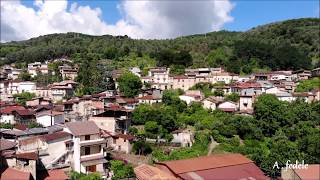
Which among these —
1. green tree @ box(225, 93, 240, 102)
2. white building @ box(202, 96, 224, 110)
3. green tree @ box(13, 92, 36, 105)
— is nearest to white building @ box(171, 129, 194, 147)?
white building @ box(202, 96, 224, 110)

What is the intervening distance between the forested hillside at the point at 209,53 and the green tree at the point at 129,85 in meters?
10.6

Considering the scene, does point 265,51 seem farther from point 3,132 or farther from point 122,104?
point 3,132

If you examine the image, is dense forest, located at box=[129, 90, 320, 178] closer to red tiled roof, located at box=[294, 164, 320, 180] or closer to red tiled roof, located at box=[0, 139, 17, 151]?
red tiled roof, located at box=[294, 164, 320, 180]

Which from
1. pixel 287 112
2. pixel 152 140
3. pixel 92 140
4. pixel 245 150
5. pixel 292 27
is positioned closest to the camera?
pixel 92 140

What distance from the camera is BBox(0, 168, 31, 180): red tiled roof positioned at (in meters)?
18.1

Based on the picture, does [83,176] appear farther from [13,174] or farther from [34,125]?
[34,125]

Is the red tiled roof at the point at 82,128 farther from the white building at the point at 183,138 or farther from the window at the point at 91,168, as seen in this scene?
the white building at the point at 183,138

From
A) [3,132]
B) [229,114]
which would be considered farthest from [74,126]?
[229,114]

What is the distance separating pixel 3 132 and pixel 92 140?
16.6 ft

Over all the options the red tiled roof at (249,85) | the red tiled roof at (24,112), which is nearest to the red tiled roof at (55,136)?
the red tiled roof at (24,112)

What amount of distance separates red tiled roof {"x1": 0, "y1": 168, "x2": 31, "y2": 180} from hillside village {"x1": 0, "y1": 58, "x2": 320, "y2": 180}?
0.04m

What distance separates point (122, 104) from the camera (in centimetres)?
3434

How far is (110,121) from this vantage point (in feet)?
90.7

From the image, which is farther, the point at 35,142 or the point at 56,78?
the point at 56,78
